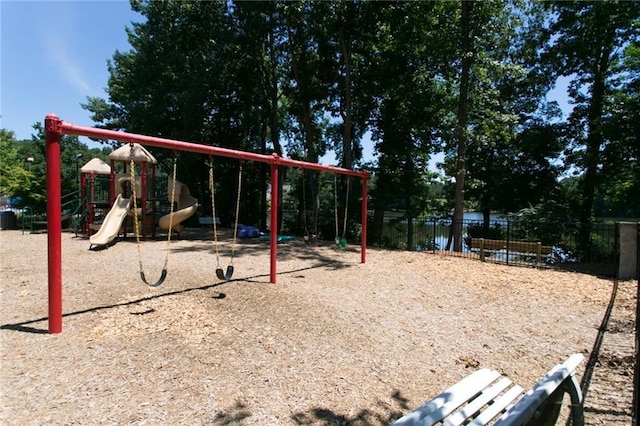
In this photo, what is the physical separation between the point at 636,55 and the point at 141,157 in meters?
17.6

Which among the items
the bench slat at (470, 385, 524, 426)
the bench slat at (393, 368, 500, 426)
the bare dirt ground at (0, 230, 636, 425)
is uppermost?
the bench slat at (393, 368, 500, 426)

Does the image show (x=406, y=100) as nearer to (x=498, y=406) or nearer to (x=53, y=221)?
(x=53, y=221)

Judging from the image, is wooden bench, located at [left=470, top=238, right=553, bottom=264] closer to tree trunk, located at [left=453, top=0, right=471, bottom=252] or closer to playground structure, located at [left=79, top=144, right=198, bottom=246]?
tree trunk, located at [left=453, top=0, right=471, bottom=252]

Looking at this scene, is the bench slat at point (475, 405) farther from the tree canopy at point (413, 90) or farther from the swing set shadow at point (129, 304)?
the tree canopy at point (413, 90)

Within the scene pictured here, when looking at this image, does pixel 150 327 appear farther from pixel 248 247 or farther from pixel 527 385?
pixel 248 247

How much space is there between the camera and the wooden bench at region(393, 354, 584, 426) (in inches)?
88.8

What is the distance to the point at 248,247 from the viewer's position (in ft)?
42.3

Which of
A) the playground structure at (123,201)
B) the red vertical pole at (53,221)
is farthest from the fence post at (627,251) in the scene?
the playground structure at (123,201)

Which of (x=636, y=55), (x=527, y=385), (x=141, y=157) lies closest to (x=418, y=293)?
(x=527, y=385)

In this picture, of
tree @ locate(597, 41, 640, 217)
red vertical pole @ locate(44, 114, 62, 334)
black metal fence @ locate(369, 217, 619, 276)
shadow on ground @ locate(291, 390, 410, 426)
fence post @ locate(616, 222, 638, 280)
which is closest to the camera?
shadow on ground @ locate(291, 390, 410, 426)

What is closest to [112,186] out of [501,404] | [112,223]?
[112,223]

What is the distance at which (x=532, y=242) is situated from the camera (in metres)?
14.2

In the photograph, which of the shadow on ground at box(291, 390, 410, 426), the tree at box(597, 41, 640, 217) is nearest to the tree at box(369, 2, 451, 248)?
the tree at box(597, 41, 640, 217)

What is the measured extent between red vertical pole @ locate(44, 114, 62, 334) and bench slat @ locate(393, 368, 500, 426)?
4.14 meters
